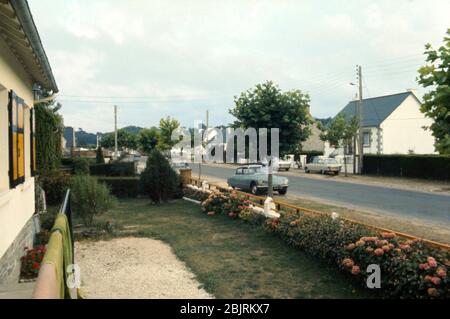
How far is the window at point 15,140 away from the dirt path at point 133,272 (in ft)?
6.57

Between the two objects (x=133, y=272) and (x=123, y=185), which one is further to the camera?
(x=123, y=185)

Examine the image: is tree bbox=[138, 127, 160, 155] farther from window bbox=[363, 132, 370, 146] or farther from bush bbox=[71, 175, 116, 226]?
bush bbox=[71, 175, 116, 226]

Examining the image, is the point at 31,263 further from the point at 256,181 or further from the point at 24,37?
the point at 256,181

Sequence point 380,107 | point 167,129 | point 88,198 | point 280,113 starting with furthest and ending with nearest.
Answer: point 167,129, point 380,107, point 280,113, point 88,198

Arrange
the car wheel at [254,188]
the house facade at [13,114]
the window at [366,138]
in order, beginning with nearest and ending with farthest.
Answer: the house facade at [13,114]
the car wheel at [254,188]
the window at [366,138]

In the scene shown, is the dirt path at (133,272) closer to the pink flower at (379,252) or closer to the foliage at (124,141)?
the pink flower at (379,252)

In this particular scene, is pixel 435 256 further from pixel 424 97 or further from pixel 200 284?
pixel 200 284

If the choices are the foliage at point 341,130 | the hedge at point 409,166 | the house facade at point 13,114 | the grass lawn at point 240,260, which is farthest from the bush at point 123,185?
the foliage at point 341,130

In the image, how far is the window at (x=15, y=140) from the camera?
A: 5.41m

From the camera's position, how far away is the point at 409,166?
27.5 m

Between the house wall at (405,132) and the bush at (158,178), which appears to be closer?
the bush at (158,178)

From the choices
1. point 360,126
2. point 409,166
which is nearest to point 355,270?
point 409,166

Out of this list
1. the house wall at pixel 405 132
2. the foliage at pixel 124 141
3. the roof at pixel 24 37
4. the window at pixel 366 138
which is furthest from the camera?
the foliage at pixel 124 141

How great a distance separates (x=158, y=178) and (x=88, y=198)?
20.0 feet
